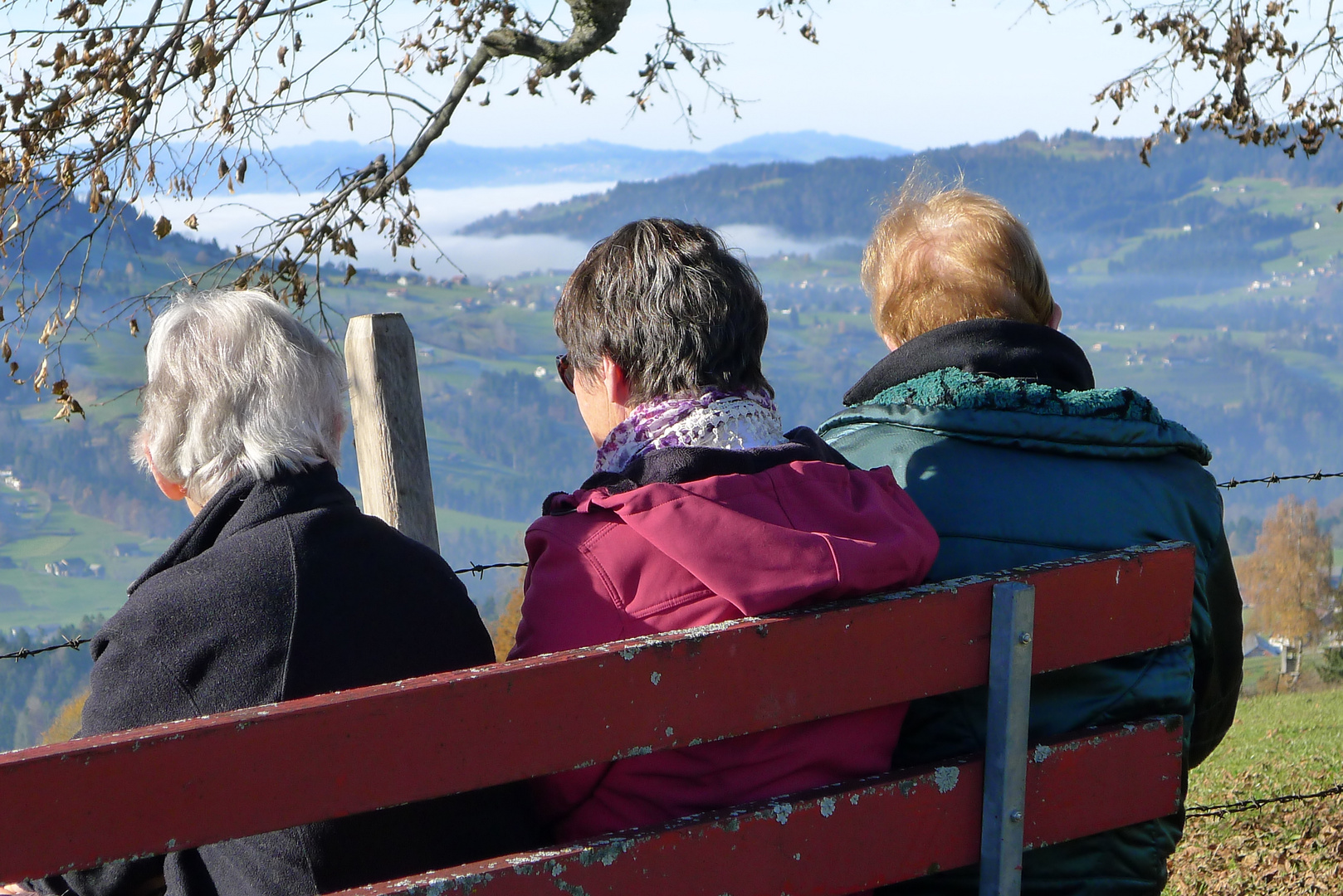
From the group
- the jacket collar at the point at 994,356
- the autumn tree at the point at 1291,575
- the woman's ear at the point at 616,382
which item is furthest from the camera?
the autumn tree at the point at 1291,575

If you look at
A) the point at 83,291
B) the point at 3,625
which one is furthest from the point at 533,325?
the point at 83,291

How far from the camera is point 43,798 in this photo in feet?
3.32

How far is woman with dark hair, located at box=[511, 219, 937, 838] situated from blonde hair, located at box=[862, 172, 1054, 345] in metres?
0.57

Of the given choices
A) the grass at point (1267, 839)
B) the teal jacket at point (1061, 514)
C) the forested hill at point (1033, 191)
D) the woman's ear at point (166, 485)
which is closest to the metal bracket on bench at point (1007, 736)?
the teal jacket at point (1061, 514)

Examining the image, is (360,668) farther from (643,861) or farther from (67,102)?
(67,102)

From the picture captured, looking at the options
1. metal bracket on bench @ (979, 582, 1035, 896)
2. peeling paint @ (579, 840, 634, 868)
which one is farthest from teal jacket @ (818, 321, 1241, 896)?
peeling paint @ (579, 840, 634, 868)

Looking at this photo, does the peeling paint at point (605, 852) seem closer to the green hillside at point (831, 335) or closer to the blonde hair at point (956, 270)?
the blonde hair at point (956, 270)

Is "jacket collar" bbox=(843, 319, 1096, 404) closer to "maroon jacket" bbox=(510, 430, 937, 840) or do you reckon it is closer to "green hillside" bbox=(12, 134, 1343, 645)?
"maroon jacket" bbox=(510, 430, 937, 840)

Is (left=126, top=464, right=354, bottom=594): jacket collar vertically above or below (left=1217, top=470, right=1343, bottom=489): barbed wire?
above

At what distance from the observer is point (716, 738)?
53.9 inches

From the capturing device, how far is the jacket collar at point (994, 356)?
6.54 feet

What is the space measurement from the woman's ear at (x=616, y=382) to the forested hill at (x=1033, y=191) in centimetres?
16296

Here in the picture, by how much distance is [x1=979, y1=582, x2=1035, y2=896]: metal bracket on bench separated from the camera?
1560 millimetres

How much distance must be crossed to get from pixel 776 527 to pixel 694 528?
11cm
